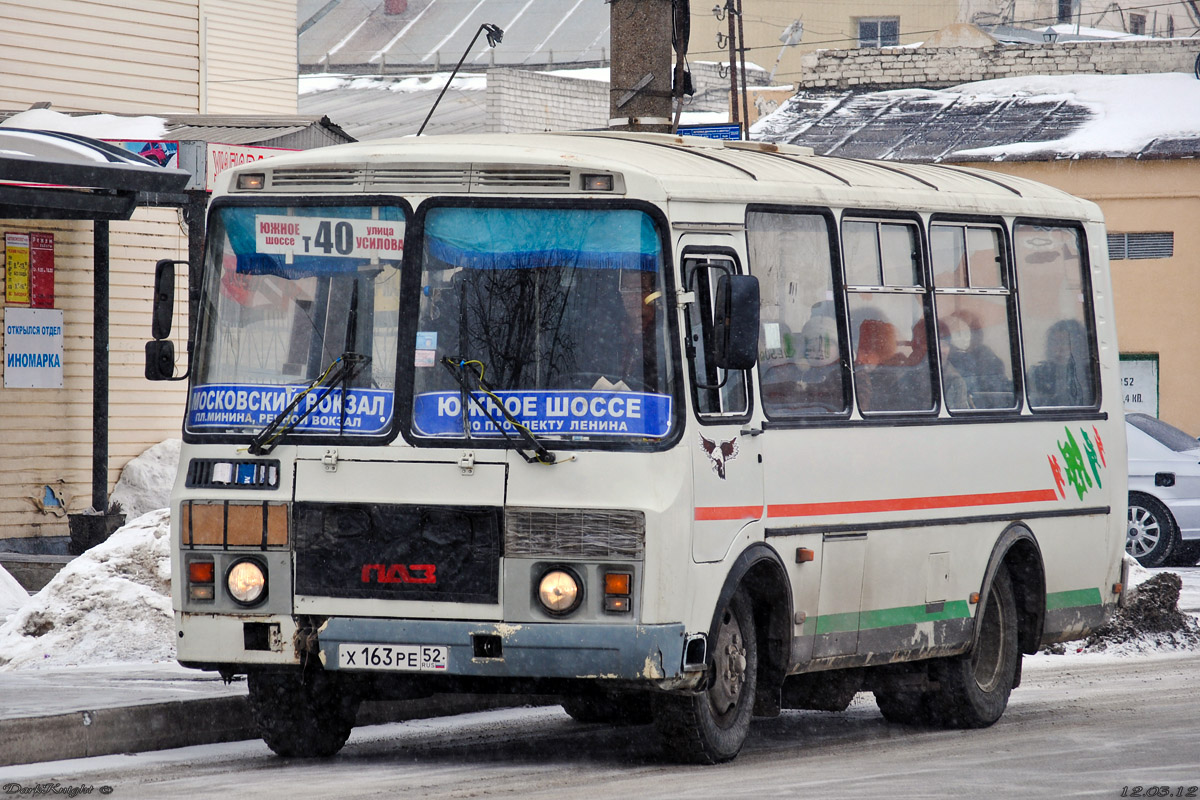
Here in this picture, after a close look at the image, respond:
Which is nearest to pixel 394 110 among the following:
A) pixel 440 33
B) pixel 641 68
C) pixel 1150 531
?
pixel 440 33

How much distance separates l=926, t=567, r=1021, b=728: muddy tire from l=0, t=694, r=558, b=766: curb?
2.98 meters

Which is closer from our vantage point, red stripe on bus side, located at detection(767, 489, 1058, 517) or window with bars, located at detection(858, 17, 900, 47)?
red stripe on bus side, located at detection(767, 489, 1058, 517)

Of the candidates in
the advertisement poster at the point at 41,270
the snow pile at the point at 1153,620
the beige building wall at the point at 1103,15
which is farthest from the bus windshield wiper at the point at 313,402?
the beige building wall at the point at 1103,15

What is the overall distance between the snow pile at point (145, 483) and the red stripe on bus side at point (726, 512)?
11.0 metres

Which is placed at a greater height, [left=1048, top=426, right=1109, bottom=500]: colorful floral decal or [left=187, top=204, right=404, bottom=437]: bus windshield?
[left=187, top=204, right=404, bottom=437]: bus windshield

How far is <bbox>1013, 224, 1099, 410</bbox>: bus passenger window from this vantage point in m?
10.9

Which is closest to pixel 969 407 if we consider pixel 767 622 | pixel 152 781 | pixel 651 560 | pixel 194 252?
pixel 767 622

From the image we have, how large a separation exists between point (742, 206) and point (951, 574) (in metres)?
2.49

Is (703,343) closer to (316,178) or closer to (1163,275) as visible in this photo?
(316,178)

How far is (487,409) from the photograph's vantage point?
26.2ft

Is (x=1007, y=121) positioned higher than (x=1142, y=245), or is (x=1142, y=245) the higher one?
(x=1007, y=121)

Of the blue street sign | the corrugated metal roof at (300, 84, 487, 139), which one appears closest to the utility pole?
the blue street sign

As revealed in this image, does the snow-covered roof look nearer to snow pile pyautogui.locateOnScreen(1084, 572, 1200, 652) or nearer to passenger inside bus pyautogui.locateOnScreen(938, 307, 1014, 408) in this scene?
snow pile pyautogui.locateOnScreen(1084, 572, 1200, 652)

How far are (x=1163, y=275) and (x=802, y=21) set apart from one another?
95.1ft
